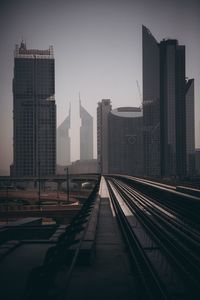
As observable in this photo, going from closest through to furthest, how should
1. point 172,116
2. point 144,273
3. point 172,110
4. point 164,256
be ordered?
point 144,273, point 164,256, point 172,116, point 172,110

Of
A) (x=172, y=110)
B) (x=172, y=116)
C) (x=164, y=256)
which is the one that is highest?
(x=172, y=110)

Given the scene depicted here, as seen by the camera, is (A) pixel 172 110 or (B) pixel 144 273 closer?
(B) pixel 144 273

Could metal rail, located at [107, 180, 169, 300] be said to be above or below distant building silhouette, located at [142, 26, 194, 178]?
below

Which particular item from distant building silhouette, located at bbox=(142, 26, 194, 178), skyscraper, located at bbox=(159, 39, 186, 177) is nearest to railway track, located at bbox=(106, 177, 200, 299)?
skyscraper, located at bbox=(159, 39, 186, 177)

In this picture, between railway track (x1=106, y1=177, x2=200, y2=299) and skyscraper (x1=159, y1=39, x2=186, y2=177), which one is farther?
skyscraper (x1=159, y1=39, x2=186, y2=177)

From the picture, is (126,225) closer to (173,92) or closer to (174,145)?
(174,145)

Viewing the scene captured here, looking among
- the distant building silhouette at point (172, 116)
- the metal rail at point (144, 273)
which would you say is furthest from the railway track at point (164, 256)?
the distant building silhouette at point (172, 116)

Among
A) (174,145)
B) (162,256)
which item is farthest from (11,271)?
(174,145)

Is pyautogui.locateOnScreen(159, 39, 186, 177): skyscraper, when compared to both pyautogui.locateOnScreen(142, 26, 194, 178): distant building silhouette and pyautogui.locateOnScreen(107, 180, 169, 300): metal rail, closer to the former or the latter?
pyautogui.locateOnScreen(142, 26, 194, 178): distant building silhouette

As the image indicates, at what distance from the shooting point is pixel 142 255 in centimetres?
1320

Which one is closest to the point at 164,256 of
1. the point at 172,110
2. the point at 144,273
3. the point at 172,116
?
the point at 144,273

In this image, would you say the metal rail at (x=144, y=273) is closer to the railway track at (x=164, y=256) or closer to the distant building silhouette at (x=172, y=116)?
the railway track at (x=164, y=256)

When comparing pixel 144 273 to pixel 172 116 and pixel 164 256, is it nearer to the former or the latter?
pixel 164 256

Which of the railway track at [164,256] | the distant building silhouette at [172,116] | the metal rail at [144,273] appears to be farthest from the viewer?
the distant building silhouette at [172,116]
